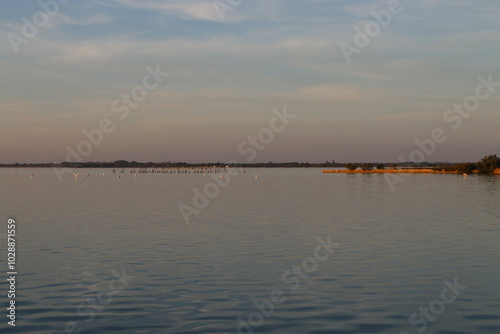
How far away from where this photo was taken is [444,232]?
39156mm

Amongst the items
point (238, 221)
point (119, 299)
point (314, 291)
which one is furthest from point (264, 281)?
point (238, 221)

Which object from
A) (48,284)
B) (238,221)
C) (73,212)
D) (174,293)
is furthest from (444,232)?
(73,212)

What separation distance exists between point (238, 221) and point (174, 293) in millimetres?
25813

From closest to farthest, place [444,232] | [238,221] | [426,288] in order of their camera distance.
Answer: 1. [426,288]
2. [444,232]
3. [238,221]

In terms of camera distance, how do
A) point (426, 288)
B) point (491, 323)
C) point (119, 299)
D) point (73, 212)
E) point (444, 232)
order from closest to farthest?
point (491, 323) → point (119, 299) → point (426, 288) → point (444, 232) → point (73, 212)

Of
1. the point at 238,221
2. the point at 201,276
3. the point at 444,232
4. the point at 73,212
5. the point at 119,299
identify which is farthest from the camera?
the point at 73,212

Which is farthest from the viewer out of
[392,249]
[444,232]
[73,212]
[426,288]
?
[73,212]

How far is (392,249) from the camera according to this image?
103 ft

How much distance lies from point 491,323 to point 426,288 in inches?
180

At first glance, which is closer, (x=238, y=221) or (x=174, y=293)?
(x=174, y=293)

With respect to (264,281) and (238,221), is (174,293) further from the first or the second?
(238,221)

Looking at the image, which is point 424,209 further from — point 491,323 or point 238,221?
point 491,323

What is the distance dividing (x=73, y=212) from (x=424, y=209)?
3498cm

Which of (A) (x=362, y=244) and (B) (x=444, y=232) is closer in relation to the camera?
(A) (x=362, y=244)
